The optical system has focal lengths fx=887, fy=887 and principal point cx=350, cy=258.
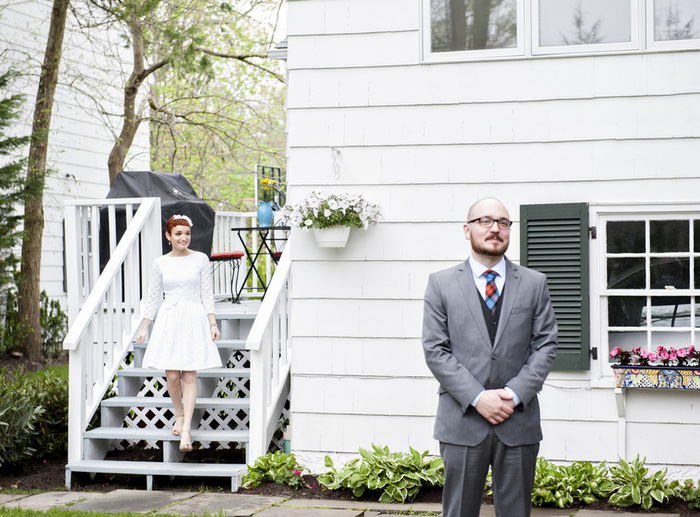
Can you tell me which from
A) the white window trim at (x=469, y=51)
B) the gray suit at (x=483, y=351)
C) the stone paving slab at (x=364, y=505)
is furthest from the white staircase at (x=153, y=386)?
the gray suit at (x=483, y=351)

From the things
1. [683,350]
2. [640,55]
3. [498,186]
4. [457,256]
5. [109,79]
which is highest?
[109,79]

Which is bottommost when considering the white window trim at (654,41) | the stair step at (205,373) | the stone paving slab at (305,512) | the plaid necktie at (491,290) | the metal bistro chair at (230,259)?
the stone paving slab at (305,512)

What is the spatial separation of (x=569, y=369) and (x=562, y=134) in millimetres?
1490

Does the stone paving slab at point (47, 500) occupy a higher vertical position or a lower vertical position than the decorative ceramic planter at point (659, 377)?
lower

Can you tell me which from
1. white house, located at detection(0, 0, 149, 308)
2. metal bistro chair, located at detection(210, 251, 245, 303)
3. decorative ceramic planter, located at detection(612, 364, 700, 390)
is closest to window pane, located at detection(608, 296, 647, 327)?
decorative ceramic planter, located at detection(612, 364, 700, 390)

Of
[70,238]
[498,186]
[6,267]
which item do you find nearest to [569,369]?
[498,186]

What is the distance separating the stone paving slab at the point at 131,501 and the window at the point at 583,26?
3.65 metres

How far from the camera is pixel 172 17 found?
42.8 feet

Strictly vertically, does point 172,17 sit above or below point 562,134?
above

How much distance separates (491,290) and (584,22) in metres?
2.80

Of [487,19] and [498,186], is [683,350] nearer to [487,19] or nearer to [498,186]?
[498,186]

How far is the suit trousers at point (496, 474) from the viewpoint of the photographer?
135 inches

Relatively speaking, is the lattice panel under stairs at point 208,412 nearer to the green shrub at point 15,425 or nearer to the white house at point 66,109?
the green shrub at point 15,425

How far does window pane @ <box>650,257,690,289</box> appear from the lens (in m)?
5.50
